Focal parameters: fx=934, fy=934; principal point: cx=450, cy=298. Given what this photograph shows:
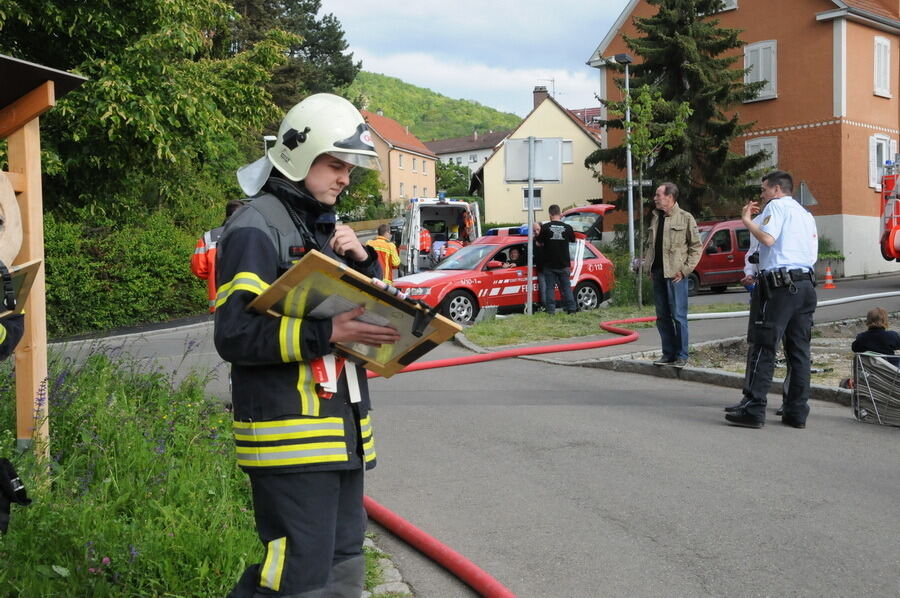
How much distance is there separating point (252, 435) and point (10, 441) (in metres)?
3.30

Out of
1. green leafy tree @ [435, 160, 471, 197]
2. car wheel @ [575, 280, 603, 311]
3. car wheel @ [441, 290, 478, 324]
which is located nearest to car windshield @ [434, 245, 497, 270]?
car wheel @ [441, 290, 478, 324]

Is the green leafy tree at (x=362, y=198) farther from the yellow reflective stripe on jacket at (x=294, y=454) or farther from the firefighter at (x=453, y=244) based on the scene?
the yellow reflective stripe on jacket at (x=294, y=454)

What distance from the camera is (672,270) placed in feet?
34.8

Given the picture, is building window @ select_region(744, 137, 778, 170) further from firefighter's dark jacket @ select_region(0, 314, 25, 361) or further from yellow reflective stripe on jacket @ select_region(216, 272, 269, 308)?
yellow reflective stripe on jacket @ select_region(216, 272, 269, 308)

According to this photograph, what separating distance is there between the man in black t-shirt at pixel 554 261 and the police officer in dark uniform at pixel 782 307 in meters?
9.13

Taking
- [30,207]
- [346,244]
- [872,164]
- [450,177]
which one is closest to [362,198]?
[872,164]

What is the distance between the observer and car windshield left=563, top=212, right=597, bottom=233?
3506cm

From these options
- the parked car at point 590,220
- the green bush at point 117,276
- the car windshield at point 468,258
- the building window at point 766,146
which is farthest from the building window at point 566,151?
the building window at point 766,146

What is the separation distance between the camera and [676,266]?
1062 cm

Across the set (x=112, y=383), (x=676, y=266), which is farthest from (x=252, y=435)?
(x=676, y=266)

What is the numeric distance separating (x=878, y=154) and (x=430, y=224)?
17804 mm

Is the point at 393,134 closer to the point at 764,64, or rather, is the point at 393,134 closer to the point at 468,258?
the point at 764,64

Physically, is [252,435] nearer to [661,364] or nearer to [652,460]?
[652,460]

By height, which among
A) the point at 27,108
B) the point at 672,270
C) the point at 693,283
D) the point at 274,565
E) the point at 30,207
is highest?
the point at 27,108
